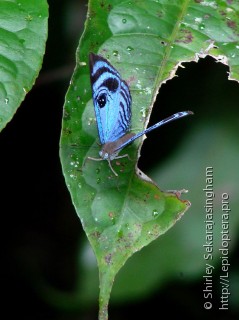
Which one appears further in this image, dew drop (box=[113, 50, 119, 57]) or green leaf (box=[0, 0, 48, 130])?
dew drop (box=[113, 50, 119, 57])

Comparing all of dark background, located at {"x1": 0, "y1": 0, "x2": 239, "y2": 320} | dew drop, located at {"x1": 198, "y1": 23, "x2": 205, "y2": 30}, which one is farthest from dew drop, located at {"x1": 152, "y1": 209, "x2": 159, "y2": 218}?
dark background, located at {"x1": 0, "y1": 0, "x2": 239, "y2": 320}

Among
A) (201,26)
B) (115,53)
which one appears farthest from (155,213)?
(201,26)

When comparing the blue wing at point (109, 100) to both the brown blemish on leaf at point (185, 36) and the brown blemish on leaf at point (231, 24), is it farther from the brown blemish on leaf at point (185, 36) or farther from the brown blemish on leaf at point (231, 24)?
the brown blemish on leaf at point (231, 24)

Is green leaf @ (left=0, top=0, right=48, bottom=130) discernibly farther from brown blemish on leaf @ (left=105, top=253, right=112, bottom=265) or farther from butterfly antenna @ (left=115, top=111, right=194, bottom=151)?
brown blemish on leaf @ (left=105, top=253, right=112, bottom=265)

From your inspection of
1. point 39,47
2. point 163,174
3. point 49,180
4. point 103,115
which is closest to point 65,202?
point 49,180

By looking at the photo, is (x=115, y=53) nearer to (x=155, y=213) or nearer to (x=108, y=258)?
(x=155, y=213)

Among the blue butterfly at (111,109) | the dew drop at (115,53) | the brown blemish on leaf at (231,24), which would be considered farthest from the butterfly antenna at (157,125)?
the brown blemish on leaf at (231,24)

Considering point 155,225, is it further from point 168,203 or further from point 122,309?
point 122,309
